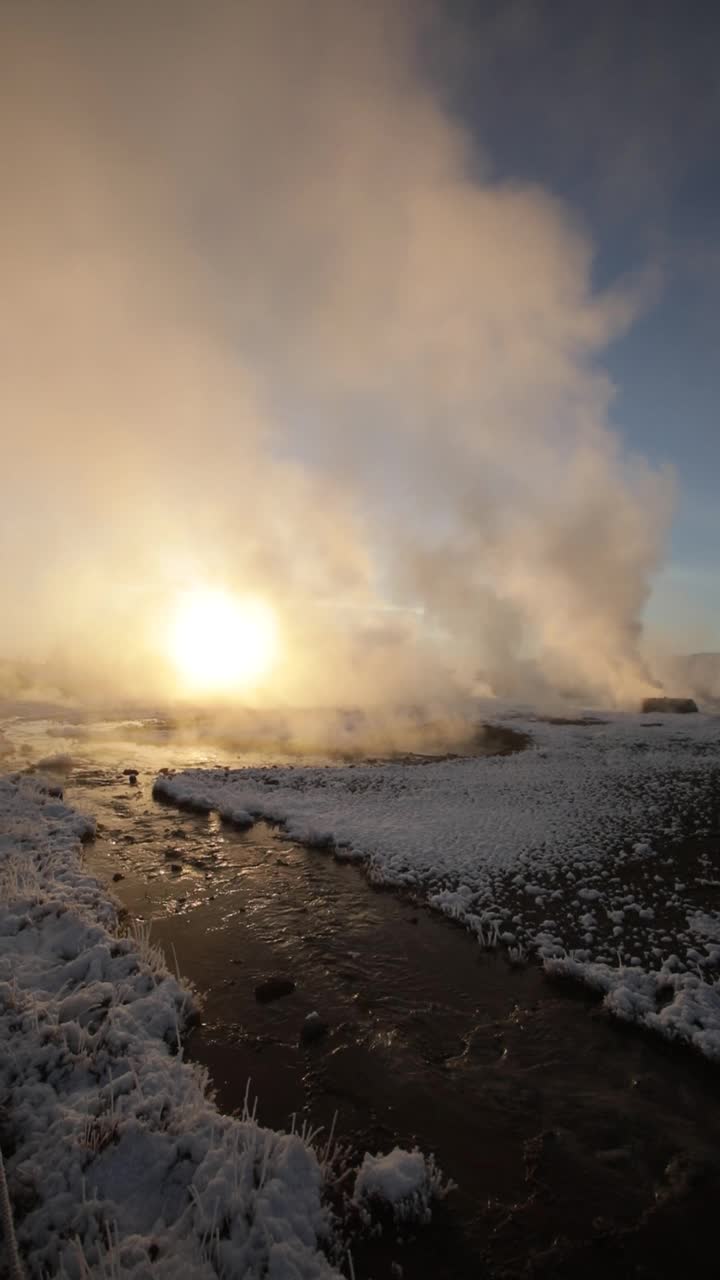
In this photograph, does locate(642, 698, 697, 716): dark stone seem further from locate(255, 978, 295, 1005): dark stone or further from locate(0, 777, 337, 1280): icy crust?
locate(0, 777, 337, 1280): icy crust

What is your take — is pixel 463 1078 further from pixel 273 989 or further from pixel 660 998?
pixel 660 998

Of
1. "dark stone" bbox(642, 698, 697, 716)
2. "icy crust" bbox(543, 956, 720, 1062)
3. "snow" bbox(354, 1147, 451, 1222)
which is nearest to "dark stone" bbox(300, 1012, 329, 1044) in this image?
"snow" bbox(354, 1147, 451, 1222)

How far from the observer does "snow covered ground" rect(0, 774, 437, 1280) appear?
5.01m

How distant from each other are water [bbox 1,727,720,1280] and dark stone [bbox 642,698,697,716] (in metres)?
60.0

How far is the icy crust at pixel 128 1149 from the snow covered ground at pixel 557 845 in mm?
7072

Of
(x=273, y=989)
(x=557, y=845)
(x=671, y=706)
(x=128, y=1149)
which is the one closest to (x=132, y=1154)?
(x=128, y=1149)

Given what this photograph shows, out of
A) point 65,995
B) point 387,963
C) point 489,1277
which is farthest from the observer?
point 387,963

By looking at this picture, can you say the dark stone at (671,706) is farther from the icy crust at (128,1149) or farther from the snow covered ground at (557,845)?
the icy crust at (128,1149)

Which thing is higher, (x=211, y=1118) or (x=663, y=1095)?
(x=211, y=1118)

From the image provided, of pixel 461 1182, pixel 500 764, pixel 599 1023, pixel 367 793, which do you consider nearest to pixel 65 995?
pixel 461 1182

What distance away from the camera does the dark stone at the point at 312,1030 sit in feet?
29.3

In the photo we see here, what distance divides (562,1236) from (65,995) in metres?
8.11

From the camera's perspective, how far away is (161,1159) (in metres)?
5.99

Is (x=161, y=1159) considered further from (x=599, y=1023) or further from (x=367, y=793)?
(x=367, y=793)
